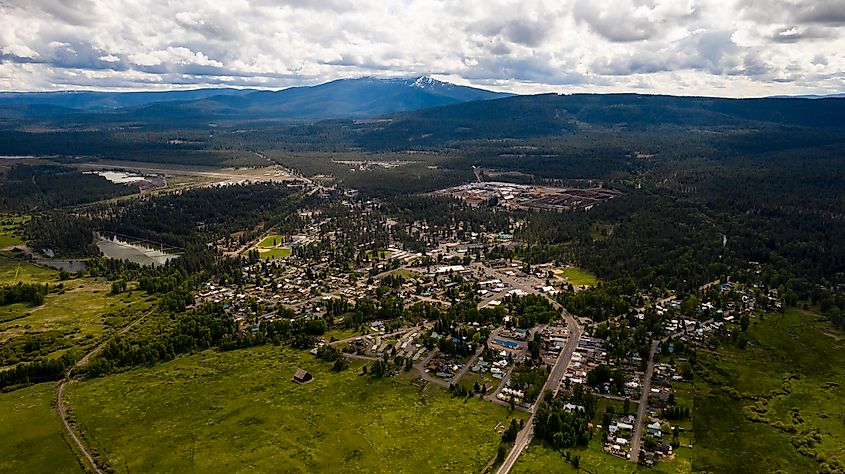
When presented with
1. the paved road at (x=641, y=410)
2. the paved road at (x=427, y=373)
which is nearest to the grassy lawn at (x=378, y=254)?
the paved road at (x=427, y=373)

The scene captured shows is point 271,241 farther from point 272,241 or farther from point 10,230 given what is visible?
point 10,230

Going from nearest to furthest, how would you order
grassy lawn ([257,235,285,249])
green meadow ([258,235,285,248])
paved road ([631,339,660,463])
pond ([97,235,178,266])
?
paved road ([631,339,660,463]) < pond ([97,235,178,266]) < grassy lawn ([257,235,285,249]) < green meadow ([258,235,285,248])

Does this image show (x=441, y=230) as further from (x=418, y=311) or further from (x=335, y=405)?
(x=335, y=405)

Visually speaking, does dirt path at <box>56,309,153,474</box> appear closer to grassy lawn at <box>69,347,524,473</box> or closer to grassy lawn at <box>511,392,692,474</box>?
grassy lawn at <box>69,347,524,473</box>

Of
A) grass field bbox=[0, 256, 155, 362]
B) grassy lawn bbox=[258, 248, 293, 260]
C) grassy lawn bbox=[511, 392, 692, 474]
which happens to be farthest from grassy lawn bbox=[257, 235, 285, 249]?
grassy lawn bbox=[511, 392, 692, 474]

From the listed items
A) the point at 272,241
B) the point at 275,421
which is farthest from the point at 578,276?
the point at 272,241

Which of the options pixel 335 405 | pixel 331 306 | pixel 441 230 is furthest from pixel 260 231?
pixel 335 405
